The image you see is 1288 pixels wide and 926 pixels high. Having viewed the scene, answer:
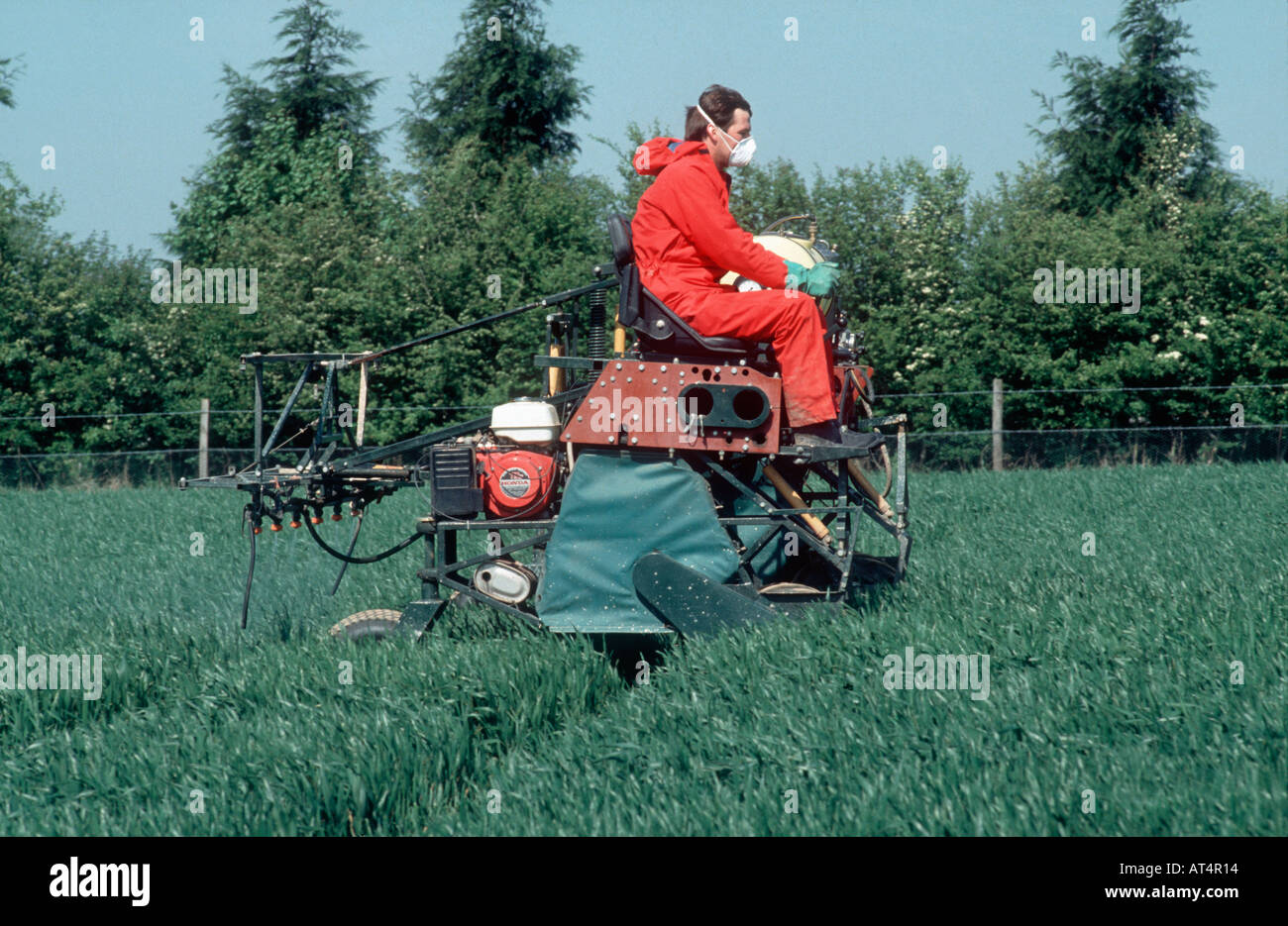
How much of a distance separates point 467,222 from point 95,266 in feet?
31.3

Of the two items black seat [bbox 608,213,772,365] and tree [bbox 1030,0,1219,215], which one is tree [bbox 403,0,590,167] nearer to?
tree [bbox 1030,0,1219,215]

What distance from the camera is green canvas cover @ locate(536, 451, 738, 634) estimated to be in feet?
19.3

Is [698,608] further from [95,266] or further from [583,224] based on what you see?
[95,266]

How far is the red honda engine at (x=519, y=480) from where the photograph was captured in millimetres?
6215

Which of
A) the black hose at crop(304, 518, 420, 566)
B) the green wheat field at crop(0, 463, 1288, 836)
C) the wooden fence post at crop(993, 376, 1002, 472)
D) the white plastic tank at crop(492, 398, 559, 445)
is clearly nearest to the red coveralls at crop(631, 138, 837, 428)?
the white plastic tank at crop(492, 398, 559, 445)

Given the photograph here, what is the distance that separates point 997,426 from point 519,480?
15.1 m

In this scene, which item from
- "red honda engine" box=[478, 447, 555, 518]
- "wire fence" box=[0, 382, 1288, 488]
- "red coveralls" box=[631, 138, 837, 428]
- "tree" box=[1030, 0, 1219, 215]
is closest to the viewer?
"red coveralls" box=[631, 138, 837, 428]

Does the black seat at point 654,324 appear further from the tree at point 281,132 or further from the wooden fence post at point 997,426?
the tree at point 281,132

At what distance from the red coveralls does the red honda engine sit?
105cm

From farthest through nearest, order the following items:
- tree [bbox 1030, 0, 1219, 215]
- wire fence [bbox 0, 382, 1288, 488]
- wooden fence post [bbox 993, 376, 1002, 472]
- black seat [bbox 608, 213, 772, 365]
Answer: tree [bbox 1030, 0, 1219, 215] → wooden fence post [bbox 993, 376, 1002, 472] → wire fence [bbox 0, 382, 1288, 488] → black seat [bbox 608, 213, 772, 365]

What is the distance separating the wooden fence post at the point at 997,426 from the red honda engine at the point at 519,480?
44.6 feet

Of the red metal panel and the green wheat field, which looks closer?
the green wheat field

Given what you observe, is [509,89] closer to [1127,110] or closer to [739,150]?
[1127,110]

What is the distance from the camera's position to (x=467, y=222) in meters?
25.8
